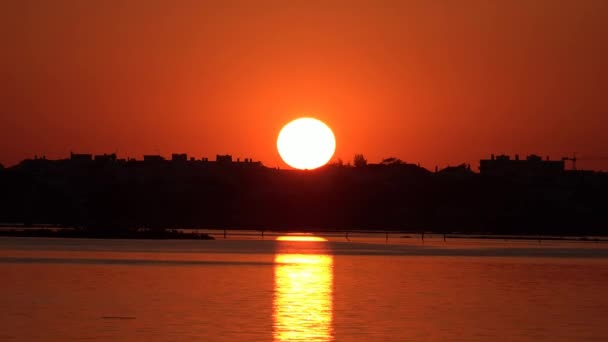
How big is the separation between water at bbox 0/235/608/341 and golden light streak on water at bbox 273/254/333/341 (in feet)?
0.19

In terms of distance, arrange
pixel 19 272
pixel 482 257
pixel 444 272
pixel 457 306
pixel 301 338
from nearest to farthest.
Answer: pixel 301 338 < pixel 457 306 < pixel 19 272 < pixel 444 272 < pixel 482 257

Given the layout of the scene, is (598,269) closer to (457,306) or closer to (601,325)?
(457,306)

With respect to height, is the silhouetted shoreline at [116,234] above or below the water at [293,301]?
above

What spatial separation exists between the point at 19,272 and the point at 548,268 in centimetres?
3752

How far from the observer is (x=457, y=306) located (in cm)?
5234

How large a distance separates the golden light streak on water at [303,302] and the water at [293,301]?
6 cm

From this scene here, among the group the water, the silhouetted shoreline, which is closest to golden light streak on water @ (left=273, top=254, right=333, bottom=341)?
the water

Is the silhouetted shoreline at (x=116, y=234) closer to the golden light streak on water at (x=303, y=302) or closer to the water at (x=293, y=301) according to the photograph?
the water at (x=293, y=301)

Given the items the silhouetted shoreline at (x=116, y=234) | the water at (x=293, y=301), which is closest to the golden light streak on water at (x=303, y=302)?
the water at (x=293, y=301)

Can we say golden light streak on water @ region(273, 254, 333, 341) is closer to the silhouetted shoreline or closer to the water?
the water

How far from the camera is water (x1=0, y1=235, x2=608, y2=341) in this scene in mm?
41312

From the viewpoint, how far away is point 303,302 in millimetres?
53438

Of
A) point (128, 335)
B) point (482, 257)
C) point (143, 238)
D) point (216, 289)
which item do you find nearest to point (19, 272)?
point (216, 289)

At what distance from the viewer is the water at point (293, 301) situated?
41312 millimetres
